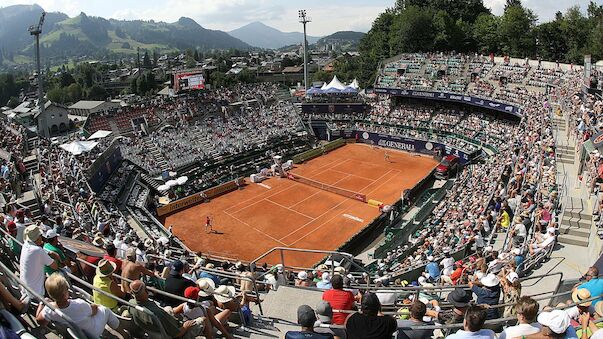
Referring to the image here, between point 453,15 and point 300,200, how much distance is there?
62191 mm

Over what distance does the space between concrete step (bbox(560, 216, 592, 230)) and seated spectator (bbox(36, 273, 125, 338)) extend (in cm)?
1592

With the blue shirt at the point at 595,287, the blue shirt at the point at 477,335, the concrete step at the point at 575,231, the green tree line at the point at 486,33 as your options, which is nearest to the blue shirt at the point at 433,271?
the concrete step at the point at 575,231

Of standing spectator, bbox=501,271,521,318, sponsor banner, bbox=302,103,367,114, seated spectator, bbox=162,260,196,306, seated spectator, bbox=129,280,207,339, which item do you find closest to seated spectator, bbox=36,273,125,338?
seated spectator, bbox=129,280,207,339

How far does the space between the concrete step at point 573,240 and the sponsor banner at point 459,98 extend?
93.7 ft

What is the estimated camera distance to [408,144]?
51.8 metres

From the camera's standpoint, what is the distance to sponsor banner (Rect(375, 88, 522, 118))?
4325cm

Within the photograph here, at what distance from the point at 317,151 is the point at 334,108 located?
1050 centimetres

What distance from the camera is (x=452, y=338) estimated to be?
231 inches

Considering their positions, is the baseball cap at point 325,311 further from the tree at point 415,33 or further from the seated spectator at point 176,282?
the tree at point 415,33

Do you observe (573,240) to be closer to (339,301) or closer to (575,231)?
(575,231)

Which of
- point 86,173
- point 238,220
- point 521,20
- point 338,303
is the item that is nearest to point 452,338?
point 338,303

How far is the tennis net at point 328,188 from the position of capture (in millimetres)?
38250

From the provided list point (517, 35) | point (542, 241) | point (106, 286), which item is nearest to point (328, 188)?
point (542, 241)

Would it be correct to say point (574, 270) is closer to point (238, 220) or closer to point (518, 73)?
point (238, 220)
